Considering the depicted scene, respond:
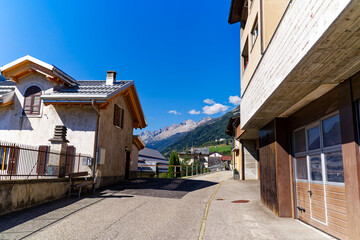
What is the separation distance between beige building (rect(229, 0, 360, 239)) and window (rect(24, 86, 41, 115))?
12.0m

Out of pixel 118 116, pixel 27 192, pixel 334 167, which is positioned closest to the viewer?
pixel 334 167

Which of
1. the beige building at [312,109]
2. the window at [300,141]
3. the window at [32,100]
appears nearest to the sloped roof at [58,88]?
the window at [32,100]

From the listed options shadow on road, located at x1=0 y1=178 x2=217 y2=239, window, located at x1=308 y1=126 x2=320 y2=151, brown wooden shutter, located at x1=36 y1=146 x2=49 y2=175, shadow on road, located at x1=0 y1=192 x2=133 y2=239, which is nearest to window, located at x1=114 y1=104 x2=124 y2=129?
brown wooden shutter, located at x1=36 y1=146 x2=49 y2=175

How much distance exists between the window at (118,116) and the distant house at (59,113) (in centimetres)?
7

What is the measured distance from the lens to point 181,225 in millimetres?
7105

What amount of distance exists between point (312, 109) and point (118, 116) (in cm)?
1261

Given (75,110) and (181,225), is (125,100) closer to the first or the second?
(75,110)

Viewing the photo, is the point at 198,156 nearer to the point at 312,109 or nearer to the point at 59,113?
the point at 59,113

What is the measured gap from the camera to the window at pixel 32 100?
569 inches

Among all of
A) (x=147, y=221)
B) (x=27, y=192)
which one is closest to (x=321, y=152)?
(x=147, y=221)

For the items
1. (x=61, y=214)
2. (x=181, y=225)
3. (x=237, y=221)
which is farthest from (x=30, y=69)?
(x=237, y=221)

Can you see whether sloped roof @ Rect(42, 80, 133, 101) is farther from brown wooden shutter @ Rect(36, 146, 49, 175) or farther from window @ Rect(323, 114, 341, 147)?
window @ Rect(323, 114, 341, 147)

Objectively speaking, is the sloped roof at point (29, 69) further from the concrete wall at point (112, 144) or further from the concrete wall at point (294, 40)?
the concrete wall at point (294, 40)

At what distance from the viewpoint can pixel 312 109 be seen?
6.67 metres
